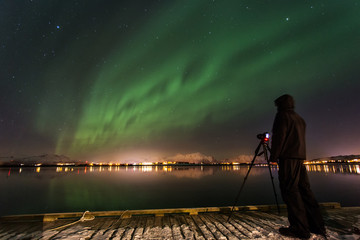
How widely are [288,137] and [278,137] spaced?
24 centimetres

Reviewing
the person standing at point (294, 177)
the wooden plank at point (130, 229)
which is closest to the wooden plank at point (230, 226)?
the person standing at point (294, 177)

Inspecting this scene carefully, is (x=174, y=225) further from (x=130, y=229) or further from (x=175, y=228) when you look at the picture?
(x=130, y=229)

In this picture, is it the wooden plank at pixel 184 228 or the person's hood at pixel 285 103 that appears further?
the person's hood at pixel 285 103

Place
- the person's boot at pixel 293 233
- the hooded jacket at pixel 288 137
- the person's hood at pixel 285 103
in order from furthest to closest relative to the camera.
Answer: the person's hood at pixel 285 103 → the hooded jacket at pixel 288 137 → the person's boot at pixel 293 233

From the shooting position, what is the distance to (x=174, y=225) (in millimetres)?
4719

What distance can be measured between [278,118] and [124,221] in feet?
15.8

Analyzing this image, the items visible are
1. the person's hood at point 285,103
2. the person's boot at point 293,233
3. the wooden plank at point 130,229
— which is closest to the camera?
the person's boot at point 293,233

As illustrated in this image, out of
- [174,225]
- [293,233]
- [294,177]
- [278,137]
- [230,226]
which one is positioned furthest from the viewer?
[174,225]

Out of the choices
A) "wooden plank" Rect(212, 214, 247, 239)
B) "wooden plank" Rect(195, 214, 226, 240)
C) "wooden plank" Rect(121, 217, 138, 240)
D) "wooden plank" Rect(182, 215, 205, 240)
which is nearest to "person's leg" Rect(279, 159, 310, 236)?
"wooden plank" Rect(212, 214, 247, 239)

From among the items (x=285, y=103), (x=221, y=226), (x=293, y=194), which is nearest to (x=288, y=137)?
(x=285, y=103)

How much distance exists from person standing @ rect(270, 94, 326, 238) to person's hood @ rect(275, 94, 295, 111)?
116 mm

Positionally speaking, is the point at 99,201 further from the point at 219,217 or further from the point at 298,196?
the point at 298,196

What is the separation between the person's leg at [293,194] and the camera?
365 cm

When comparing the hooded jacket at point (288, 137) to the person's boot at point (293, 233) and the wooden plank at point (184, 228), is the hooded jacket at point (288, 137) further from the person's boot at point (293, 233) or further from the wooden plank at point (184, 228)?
the wooden plank at point (184, 228)
